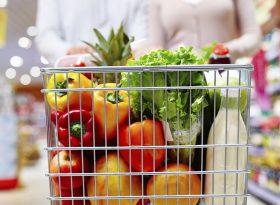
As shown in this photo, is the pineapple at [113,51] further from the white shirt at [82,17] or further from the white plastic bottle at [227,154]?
the white shirt at [82,17]

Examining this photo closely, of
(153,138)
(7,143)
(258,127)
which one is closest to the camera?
(153,138)

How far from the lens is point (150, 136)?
91cm

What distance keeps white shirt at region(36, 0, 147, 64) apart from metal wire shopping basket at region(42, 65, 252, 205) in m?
1.05

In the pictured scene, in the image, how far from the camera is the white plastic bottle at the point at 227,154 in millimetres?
923

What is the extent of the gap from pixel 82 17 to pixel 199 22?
1.78ft

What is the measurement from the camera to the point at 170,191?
92 centimetres

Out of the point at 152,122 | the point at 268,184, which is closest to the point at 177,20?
the point at 152,122

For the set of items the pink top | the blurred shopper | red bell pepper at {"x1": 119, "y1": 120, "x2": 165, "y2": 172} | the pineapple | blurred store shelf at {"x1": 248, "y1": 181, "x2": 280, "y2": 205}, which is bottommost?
blurred store shelf at {"x1": 248, "y1": 181, "x2": 280, "y2": 205}

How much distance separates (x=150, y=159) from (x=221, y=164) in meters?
0.15

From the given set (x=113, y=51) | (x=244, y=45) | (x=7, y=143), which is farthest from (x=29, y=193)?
(x=113, y=51)

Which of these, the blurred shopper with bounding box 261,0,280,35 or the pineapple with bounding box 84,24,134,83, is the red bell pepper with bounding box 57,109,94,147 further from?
the blurred shopper with bounding box 261,0,280,35

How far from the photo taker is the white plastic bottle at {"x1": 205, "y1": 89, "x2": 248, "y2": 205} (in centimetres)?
92

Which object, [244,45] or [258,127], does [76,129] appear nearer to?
[244,45]

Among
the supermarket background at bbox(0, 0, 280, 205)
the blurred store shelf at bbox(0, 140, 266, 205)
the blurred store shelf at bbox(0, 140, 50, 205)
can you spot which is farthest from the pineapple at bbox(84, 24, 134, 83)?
the blurred store shelf at bbox(0, 140, 50, 205)
